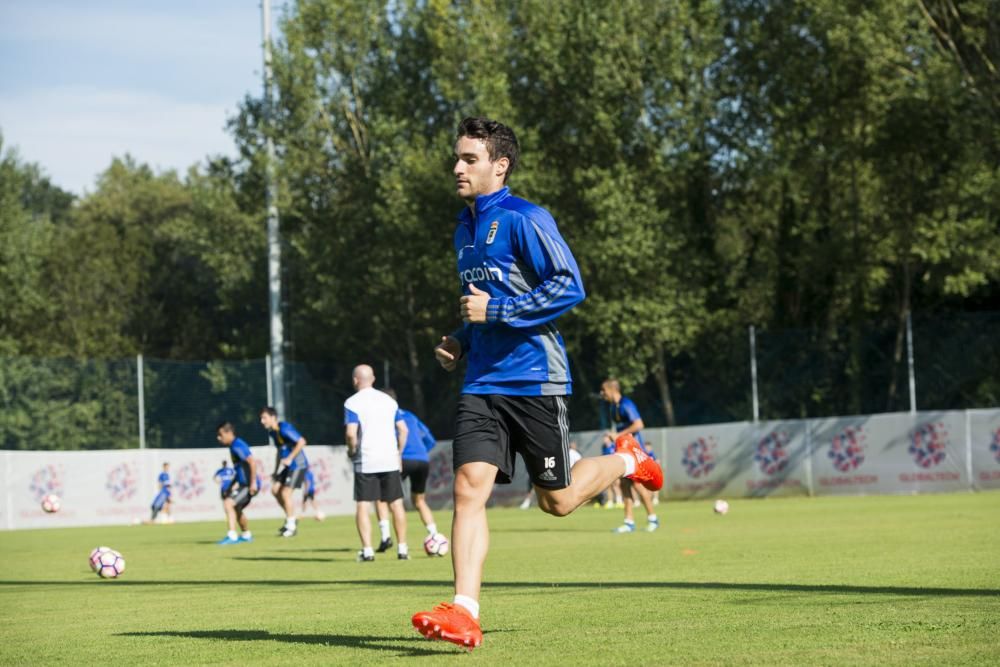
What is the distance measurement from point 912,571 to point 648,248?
28757 millimetres

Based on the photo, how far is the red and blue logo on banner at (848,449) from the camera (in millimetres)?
32750

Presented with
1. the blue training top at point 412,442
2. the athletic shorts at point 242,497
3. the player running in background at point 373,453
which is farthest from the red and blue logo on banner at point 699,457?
the player running in background at point 373,453

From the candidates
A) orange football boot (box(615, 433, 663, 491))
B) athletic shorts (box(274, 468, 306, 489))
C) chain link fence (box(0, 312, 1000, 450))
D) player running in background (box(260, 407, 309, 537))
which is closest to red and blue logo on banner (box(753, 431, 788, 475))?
chain link fence (box(0, 312, 1000, 450))

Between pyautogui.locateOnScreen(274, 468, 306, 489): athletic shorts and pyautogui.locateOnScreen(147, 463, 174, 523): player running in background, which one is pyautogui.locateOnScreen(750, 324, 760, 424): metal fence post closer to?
pyautogui.locateOnScreen(147, 463, 174, 523): player running in background

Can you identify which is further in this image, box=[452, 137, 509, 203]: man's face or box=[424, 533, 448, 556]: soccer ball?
box=[424, 533, 448, 556]: soccer ball

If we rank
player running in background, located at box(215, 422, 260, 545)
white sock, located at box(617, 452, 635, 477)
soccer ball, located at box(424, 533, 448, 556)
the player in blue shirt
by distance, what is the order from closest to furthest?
white sock, located at box(617, 452, 635, 477)
soccer ball, located at box(424, 533, 448, 556)
player running in background, located at box(215, 422, 260, 545)
the player in blue shirt

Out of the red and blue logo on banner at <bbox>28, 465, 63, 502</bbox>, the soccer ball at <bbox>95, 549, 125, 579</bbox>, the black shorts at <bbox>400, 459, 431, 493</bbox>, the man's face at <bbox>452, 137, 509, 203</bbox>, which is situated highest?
the man's face at <bbox>452, 137, 509, 203</bbox>

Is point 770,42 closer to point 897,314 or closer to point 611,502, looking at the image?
point 897,314

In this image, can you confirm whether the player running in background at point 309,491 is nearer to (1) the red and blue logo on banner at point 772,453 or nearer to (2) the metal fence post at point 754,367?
(1) the red and blue logo on banner at point 772,453

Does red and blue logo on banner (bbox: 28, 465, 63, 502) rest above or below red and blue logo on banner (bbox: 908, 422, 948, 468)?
below

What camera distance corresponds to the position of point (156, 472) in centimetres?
3466

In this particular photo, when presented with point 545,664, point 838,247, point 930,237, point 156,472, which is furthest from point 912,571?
point 838,247

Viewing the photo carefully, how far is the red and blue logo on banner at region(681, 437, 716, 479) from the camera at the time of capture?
114 feet

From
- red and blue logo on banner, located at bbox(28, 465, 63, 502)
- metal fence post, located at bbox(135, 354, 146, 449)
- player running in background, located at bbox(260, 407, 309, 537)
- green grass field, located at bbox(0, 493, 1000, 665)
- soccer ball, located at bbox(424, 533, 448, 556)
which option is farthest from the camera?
metal fence post, located at bbox(135, 354, 146, 449)
